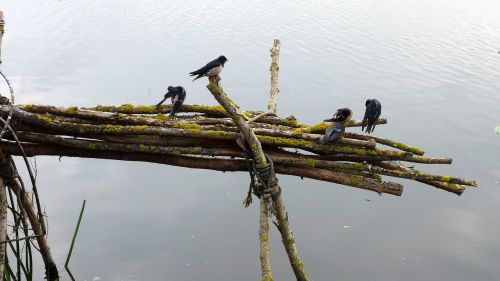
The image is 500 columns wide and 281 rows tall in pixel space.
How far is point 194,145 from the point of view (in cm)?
450

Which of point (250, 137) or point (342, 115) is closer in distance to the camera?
point (250, 137)

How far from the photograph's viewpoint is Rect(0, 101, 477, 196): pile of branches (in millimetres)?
4375

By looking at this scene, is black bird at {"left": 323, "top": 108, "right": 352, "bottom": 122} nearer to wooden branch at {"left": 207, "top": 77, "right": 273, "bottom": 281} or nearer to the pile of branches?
the pile of branches

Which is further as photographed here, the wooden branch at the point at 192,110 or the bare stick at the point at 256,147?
the wooden branch at the point at 192,110

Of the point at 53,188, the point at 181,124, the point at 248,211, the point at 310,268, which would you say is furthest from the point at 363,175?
the point at 53,188

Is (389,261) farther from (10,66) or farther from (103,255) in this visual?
(10,66)

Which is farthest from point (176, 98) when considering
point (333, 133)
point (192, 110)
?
point (333, 133)

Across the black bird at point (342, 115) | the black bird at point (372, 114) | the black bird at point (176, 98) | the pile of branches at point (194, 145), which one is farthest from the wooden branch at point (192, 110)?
the black bird at point (372, 114)

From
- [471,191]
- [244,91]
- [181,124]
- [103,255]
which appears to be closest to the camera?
[181,124]

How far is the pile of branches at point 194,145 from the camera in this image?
4.38 meters

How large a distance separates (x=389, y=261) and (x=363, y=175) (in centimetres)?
386

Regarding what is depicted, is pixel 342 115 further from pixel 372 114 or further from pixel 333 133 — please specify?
pixel 372 114

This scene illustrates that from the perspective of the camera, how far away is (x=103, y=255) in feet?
25.4

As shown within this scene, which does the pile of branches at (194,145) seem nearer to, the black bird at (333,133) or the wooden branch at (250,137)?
the black bird at (333,133)
